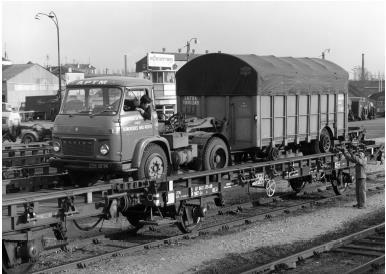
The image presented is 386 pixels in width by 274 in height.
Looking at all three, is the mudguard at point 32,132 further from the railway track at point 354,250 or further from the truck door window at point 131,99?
the railway track at point 354,250

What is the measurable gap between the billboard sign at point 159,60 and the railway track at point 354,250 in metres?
41.8

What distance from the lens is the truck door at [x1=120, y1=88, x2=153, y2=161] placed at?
10.2m

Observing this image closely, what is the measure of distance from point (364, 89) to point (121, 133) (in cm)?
9459

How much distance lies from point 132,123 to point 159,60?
4349 centimetres

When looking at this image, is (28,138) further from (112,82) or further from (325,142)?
(112,82)

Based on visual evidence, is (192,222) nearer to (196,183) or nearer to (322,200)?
(196,183)

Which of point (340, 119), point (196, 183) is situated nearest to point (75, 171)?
point (196, 183)

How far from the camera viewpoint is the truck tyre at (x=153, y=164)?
10.4 meters

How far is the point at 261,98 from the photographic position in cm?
1392

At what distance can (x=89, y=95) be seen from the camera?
34.4ft

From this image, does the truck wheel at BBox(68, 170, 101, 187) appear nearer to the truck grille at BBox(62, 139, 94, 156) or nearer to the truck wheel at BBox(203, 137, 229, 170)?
the truck grille at BBox(62, 139, 94, 156)

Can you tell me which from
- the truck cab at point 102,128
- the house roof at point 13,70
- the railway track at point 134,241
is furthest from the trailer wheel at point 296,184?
the house roof at point 13,70

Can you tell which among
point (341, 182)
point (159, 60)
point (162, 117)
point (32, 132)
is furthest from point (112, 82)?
point (159, 60)

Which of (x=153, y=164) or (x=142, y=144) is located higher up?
(x=142, y=144)
